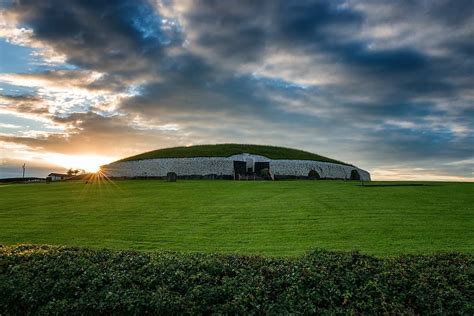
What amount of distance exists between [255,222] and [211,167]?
36.7m

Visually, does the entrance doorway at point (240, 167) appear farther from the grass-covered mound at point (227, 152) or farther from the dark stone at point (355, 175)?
the dark stone at point (355, 175)

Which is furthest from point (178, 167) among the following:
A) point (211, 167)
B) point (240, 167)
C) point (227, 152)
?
point (227, 152)

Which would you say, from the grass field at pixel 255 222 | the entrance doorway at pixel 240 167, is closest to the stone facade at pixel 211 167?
the entrance doorway at pixel 240 167

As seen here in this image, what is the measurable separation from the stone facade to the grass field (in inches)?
1019

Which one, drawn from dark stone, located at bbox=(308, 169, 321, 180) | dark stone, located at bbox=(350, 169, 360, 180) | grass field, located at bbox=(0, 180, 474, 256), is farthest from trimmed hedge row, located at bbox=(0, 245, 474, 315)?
dark stone, located at bbox=(350, 169, 360, 180)

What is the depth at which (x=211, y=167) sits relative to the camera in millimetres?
55281

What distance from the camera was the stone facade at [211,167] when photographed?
2170 inches

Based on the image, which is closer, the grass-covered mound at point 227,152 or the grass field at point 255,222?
the grass field at point 255,222

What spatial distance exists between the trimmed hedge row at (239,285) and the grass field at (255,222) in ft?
16.1

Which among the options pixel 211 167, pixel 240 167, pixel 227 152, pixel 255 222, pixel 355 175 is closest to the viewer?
pixel 255 222

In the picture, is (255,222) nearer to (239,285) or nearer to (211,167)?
(239,285)

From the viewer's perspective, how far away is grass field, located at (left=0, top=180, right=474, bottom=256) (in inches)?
586

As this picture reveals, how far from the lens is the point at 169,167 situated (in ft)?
184

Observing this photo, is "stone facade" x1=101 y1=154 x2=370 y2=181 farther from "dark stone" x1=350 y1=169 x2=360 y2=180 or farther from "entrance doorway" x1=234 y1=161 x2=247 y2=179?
"dark stone" x1=350 y1=169 x2=360 y2=180
